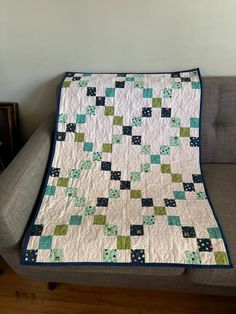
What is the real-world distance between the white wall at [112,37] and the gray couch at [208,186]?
0.22 m

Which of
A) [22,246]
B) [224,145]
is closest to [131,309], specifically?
[22,246]

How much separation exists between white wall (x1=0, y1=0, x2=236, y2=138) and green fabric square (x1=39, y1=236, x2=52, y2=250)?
3.28ft

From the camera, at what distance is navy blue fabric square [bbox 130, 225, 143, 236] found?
1094 millimetres

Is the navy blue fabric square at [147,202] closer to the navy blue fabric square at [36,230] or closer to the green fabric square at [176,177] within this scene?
the green fabric square at [176,177]

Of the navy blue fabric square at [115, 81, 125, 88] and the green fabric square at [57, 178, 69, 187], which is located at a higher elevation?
the navy blue fabric square at [115, 81, 125, 88]

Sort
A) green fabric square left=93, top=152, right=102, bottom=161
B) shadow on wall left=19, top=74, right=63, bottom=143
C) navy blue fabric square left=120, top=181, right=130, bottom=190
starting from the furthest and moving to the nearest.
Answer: shadow on wall left=19, top=74, right=63, bottom=143, green fabric square left=93, top=152, right=102, bottom=161, navy blue fabric square left=120, top=181, right=130, bottom=190

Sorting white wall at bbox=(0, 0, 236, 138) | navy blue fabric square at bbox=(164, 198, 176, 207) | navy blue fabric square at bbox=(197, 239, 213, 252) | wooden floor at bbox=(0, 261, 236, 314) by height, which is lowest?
wooden floor at bbox=(0, 261, 236, 314)

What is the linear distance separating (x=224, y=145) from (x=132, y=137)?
53 cm

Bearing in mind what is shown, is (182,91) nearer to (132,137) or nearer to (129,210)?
(132,137)

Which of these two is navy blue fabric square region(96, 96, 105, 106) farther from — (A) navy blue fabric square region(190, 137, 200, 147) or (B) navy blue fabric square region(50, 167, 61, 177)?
(A) navy blue fabric square region(190, 137, 200, 147)

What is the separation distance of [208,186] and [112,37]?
983 mm

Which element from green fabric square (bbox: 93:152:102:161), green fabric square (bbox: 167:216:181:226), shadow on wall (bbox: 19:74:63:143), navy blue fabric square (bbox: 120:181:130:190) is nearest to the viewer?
green fabric square (bbox: 167:216:181:226)

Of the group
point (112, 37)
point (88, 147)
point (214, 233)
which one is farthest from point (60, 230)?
point (112, 37)

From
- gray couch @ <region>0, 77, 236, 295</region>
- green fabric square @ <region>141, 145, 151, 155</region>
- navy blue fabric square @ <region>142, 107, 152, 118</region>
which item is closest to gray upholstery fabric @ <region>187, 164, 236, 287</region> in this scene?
gray couch @ <region>0, 77, 236, 295</region>
